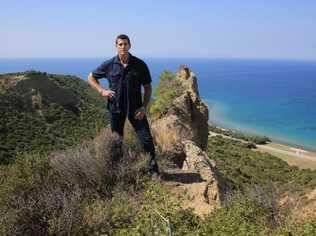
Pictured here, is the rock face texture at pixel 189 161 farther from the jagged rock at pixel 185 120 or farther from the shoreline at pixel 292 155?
the shoreline at pixel 292 155

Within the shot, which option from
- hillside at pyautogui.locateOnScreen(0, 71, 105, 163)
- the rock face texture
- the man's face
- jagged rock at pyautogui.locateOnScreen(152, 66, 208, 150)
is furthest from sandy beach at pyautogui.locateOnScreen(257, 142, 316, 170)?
the man's face

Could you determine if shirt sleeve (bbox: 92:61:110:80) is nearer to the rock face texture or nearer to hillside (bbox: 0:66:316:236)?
hillside (bbox: 0:66:316:236)

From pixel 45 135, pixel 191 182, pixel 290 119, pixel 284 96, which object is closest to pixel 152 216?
pixel 191 182

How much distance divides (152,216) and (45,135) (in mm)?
27097

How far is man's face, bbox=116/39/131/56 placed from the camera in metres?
5.74

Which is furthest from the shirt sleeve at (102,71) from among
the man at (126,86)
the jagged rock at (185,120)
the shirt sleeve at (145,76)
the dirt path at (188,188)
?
the jagged rock at (185,120)

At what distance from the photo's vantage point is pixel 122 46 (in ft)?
18.8

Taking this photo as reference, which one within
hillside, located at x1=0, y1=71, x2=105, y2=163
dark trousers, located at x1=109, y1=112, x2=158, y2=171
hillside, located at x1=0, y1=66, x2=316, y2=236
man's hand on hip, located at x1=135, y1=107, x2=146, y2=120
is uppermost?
man's hand on hip, located at x1=135, y1=107, x2=146, y2=120

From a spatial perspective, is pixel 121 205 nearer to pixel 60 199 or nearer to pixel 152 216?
pixel 60 199

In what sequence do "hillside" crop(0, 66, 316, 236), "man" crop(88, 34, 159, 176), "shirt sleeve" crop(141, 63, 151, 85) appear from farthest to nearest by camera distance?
"shirt sleeve" crop(141, 63, 151, 85)
"man" crop(88, 34, 159, 176)
"hillside" crop(0, 66, 316, 236)

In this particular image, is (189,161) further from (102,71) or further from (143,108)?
(102,71)

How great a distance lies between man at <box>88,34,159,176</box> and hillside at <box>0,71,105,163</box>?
55.8 feet

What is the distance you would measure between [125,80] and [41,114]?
30.1 meters

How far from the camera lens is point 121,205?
4797mm
